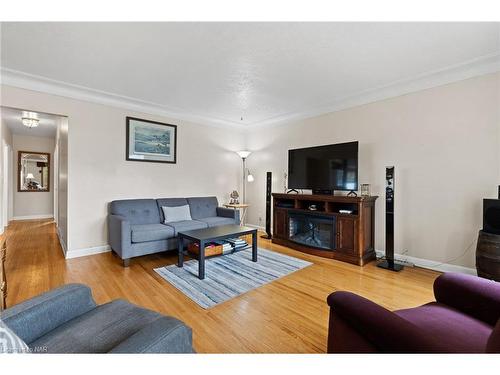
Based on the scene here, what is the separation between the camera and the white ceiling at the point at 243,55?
202 cm

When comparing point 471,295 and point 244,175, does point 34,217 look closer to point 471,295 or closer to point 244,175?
point 244,175

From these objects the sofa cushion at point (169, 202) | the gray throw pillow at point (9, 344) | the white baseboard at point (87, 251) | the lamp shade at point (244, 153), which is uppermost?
the lamp shade at point (244, 153)

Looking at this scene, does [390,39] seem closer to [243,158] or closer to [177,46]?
[177,46]

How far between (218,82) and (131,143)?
1877 millimetres

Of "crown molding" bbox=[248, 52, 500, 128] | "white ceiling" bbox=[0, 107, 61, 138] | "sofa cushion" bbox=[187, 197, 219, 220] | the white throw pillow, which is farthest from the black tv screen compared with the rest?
"white ceiling" bbox=[0, 107, 61, 138]

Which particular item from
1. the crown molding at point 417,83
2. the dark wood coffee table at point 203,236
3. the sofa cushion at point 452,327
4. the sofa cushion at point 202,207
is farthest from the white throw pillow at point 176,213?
the sofa cushion at point 452,327

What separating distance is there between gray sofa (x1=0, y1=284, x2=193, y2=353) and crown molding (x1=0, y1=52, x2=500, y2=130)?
10.2ft

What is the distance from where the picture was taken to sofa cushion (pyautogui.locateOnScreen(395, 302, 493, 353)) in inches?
39.0

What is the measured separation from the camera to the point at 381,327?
0.89 meters

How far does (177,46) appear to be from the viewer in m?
2.27

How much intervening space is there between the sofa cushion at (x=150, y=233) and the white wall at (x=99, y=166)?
2.84ft

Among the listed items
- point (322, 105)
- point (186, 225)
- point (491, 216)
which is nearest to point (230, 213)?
point (186, 225)

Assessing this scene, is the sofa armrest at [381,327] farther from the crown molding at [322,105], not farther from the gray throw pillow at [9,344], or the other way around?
the crown molding at [322,105]

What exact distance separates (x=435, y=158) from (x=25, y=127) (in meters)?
8.18
